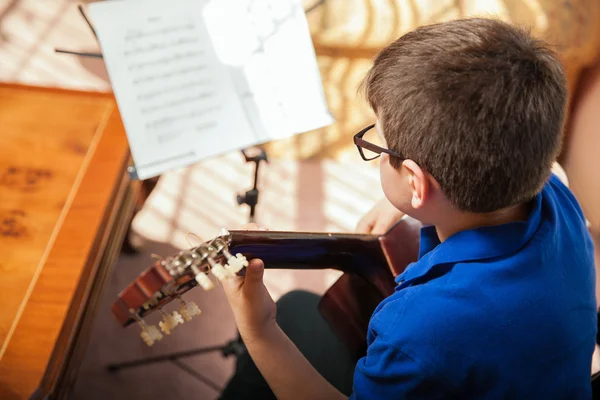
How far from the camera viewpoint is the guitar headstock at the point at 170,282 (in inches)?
25.4

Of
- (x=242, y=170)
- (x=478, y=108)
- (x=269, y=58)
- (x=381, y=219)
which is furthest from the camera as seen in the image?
(x=242, y=170)

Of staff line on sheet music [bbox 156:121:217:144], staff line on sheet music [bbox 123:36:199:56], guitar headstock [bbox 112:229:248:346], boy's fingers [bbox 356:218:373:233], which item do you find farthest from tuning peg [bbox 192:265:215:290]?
boy's fingers [bbox 356:218:373:233]

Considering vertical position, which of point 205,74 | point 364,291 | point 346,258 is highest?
point 205,74

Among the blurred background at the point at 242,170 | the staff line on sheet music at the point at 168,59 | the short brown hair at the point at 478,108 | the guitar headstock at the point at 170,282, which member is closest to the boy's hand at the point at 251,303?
the guitar headstock at the point at 170,282

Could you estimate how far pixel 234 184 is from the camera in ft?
6.57

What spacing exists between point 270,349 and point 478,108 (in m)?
0.55

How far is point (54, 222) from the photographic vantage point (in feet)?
3.28

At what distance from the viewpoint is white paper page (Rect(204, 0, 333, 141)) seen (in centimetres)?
108

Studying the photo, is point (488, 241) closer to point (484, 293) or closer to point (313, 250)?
point (484, 293)

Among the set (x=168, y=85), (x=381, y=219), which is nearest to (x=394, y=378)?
(x=381, y=219)

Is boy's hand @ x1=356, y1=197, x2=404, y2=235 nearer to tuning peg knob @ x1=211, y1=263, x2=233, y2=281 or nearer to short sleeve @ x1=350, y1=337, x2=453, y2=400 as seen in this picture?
short sleeve @ x1=350, y1=337, x2=453, y2=400

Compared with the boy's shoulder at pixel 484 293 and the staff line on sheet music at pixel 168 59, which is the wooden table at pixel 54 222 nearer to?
the staff line on sheet music at pixel 168 59

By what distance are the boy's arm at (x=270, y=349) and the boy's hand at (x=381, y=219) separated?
1.33ft

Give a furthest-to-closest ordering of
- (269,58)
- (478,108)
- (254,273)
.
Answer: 1. (269,58)
2. (254,273)
3. (478,108)
